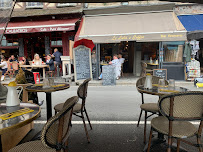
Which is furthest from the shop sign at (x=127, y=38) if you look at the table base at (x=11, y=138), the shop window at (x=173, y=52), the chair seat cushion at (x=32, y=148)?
the chair seat cushion at (x=32, y=148)

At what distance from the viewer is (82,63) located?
32.5ft

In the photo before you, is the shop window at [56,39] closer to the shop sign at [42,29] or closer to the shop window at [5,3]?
the shop sign at [42,29]

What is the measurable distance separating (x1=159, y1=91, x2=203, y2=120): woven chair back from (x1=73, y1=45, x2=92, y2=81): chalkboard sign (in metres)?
7.86

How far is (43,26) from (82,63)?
3994 mm

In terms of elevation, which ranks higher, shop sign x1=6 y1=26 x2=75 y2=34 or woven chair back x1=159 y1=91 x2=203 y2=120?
shop sign x1=6 y1=26 x2=75 y2=34

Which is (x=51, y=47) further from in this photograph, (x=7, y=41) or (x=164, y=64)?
(x=164, y=64)

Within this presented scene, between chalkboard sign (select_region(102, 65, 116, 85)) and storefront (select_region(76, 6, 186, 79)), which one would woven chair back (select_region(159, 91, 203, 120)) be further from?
storefront (select_region(76, 6, 186, 79))

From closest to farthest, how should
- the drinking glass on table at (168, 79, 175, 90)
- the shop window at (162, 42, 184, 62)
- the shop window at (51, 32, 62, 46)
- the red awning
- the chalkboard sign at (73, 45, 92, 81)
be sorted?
the drinking glass on table at (168, 79, 175, 90) → the chalkboard sign at (73, 45, 92, 81) → the shop window at (162, 42, 184, 62) → the red awning → the shop window at (51, 32, 62, 46)

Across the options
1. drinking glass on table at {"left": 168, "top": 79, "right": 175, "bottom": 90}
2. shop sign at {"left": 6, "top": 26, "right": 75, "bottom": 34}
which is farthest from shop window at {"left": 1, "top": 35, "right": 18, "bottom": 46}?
drinking glass on table at {"left": 168, "top": 79, "right": 175, "bottom": 90}

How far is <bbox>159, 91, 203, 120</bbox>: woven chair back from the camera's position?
2.02 m

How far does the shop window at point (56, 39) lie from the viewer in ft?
42.8

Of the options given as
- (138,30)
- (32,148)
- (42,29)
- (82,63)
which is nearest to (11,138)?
(32,148)

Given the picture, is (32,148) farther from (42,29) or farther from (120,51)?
(120,51)

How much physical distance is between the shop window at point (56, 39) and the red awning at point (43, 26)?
1.11 m
